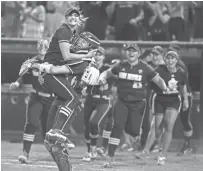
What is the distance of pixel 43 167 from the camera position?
10.3 metres

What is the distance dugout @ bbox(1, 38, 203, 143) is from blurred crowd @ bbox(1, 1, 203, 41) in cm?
62

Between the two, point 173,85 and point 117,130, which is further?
point 173,85

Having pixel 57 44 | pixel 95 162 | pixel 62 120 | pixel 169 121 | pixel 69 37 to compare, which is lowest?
pixel 95 162

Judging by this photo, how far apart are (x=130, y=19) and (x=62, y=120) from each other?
6.29 meters

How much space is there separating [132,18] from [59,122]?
638 centimetres

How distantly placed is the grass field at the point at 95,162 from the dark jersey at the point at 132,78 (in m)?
1.24

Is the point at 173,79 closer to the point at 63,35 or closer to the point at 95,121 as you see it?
the point at 95,121

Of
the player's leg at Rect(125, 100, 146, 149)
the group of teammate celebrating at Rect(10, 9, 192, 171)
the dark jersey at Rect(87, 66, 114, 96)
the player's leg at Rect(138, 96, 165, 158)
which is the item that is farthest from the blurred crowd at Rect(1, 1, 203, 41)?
the player's leg at Rect(125, 100, 146, 149)

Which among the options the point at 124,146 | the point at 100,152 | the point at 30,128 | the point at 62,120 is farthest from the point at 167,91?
the point at 62,120

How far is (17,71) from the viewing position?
1442cm

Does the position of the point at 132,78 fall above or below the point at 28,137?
above

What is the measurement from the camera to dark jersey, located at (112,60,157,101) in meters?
11.2

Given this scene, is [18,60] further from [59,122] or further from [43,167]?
[59,122]

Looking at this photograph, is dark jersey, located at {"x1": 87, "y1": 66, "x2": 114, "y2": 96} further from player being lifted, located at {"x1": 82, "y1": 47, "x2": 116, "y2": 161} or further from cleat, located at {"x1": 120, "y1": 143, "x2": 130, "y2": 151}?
cleat, located at {"x1": 120, "y1": 143, "x2": 130, "y2": 151}
